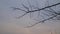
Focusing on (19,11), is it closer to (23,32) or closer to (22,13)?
(22,13)

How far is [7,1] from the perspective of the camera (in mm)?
2143

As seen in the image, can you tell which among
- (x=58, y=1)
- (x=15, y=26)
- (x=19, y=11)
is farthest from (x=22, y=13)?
(x=58, y=1)

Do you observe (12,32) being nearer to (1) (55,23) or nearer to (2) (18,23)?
(2) (18,23)

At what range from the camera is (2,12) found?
7.06ft

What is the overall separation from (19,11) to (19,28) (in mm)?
222

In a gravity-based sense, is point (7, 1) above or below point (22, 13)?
above

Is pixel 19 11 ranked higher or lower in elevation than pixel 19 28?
higher

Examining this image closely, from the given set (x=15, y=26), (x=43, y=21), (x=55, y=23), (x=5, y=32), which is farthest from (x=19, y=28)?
(x=55, y=23)

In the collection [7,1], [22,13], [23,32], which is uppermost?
[7,1]

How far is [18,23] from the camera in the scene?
2148 millimetres

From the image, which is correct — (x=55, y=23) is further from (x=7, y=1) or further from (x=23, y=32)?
(x=7, y=1)

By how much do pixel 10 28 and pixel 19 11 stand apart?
0.25 meters

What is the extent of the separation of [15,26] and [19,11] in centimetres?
20

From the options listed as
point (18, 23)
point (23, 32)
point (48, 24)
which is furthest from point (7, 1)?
point (48, 24)
